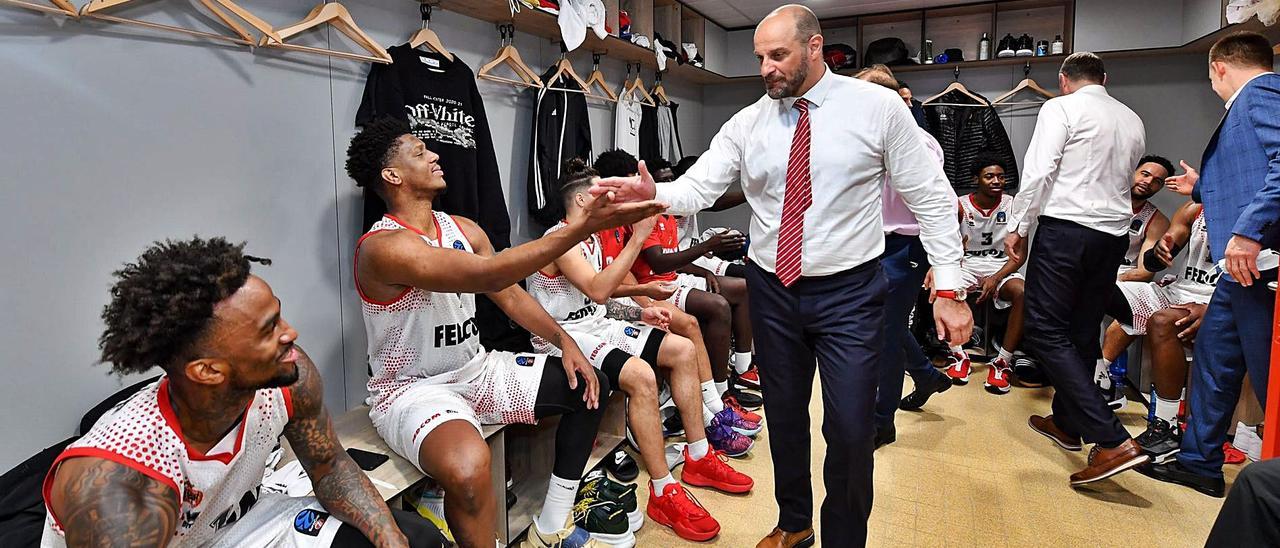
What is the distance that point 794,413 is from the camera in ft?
6.44

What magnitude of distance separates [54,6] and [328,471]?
127 cm

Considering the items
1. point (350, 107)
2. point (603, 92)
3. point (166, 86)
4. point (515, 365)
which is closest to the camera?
point (166, 86)

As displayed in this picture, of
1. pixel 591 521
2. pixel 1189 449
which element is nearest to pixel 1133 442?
pixel 1189 449

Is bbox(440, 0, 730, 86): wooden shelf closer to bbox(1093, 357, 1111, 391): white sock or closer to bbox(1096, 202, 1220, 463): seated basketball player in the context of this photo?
bbox(1096, 202, 1220, 463): seated basketball player

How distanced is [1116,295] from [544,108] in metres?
2.86

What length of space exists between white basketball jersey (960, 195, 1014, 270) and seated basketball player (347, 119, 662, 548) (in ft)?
10.4

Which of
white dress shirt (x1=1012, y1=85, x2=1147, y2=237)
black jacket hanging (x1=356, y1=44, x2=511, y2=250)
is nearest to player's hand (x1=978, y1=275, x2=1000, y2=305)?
white dress shirt (x1=1012, y1=85, x2=1147, y2=237)

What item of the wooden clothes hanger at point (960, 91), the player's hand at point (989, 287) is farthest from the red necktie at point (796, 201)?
the wooden clothes hanger at point (960, 91)

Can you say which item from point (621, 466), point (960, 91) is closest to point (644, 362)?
point (621, 466)

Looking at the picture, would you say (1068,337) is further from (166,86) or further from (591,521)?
(166,86)

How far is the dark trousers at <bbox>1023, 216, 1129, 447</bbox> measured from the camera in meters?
2.62

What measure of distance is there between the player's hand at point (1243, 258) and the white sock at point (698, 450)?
5.71 feet

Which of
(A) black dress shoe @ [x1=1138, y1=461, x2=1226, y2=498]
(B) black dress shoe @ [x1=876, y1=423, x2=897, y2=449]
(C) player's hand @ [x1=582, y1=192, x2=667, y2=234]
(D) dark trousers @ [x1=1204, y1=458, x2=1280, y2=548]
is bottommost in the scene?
(A) black dress shoe @ [x1=1138, y1=461, x2=1226, y2=498]

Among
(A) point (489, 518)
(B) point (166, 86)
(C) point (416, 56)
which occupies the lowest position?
(A) point (489, 518)
